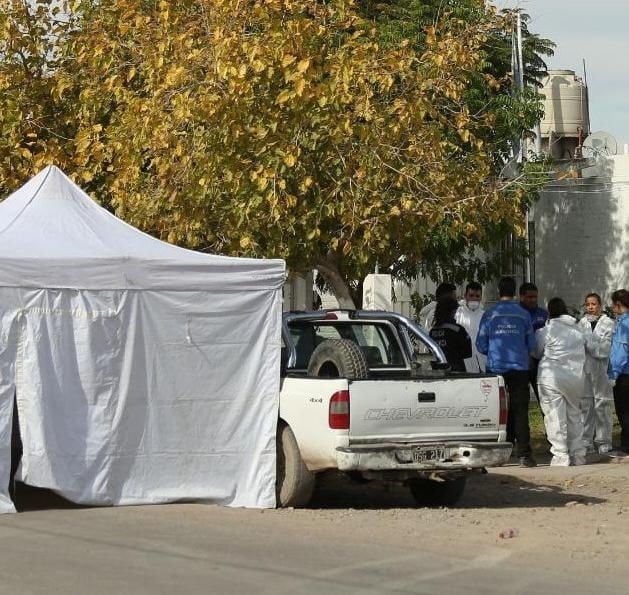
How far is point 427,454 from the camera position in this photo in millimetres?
11492

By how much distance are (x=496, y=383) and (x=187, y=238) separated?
17.0ft

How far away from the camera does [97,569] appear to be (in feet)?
27.8

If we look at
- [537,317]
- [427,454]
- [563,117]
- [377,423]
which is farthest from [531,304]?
[563,117]

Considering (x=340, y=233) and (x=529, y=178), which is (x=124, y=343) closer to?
(x=340, y=233)

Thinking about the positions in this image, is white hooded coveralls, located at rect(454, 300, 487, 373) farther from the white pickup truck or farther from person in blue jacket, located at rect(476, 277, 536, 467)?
the white pickup truck

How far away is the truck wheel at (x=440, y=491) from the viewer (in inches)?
490

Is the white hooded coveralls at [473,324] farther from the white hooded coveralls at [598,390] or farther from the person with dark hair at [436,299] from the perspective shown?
the white hooded coveralls at [598,390]

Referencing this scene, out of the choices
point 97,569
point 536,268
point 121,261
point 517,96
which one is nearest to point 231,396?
point 121,261

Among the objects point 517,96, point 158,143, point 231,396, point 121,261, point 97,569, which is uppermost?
point 517,96

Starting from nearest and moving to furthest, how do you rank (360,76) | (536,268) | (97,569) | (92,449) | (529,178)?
(97,569)
(92,449)
(360,76)
(529,178)
(536,268)

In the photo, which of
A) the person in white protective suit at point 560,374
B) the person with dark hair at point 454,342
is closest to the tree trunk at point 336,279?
the person with dark hair at point 454,342

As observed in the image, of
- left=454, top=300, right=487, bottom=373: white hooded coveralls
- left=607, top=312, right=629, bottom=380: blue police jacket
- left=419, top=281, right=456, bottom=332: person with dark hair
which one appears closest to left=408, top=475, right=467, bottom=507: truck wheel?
left=419, top=281, right=456, bottom=332: person with dark hair

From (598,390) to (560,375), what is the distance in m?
1.50

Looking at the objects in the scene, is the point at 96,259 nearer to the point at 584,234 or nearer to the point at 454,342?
the point at 454,342
